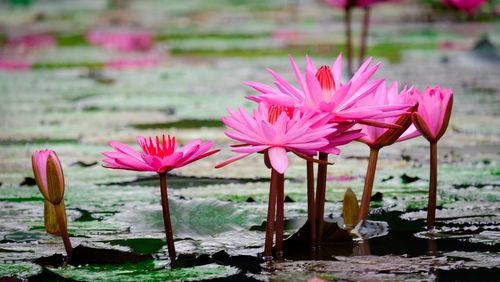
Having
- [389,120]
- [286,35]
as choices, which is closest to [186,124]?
[389,120]

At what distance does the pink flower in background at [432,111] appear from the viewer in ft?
6.21

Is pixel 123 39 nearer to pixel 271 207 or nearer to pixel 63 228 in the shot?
pixel 63 228

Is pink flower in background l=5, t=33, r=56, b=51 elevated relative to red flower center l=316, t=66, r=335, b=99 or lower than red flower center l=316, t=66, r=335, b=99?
elevated

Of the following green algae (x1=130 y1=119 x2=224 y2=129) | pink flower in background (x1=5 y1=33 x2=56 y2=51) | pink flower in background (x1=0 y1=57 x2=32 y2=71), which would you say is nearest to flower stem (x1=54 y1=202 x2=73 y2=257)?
green algae (x1=130 y1=119 x2=224 y2=129)

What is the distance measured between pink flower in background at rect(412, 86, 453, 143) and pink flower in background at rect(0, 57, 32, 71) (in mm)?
4053

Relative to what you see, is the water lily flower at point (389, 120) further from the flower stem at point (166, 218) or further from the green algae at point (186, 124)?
the green algae at point (186, 124)

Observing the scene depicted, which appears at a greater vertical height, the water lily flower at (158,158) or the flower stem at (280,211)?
the water lily flower at (158,158)

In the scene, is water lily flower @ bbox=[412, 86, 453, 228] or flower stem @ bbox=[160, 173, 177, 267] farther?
water lily flower @ bbox=[412, 86, 453, 228]

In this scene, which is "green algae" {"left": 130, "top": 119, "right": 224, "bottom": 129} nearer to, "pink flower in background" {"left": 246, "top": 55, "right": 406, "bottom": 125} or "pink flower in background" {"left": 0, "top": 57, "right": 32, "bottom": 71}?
"pink flower in background" {"left": 246, "top": 55, "right": 406, "bottom": 125}

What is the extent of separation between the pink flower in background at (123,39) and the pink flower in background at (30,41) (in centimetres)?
28

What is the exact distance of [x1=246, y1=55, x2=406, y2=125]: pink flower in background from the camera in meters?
1.71

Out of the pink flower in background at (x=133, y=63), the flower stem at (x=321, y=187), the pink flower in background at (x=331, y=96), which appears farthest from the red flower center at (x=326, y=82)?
the pink flower in background at (x=133, y=63)

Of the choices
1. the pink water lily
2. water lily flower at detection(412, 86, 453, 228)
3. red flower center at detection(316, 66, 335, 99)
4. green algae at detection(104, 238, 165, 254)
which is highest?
the pink water lily

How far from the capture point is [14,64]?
590 centimetres
